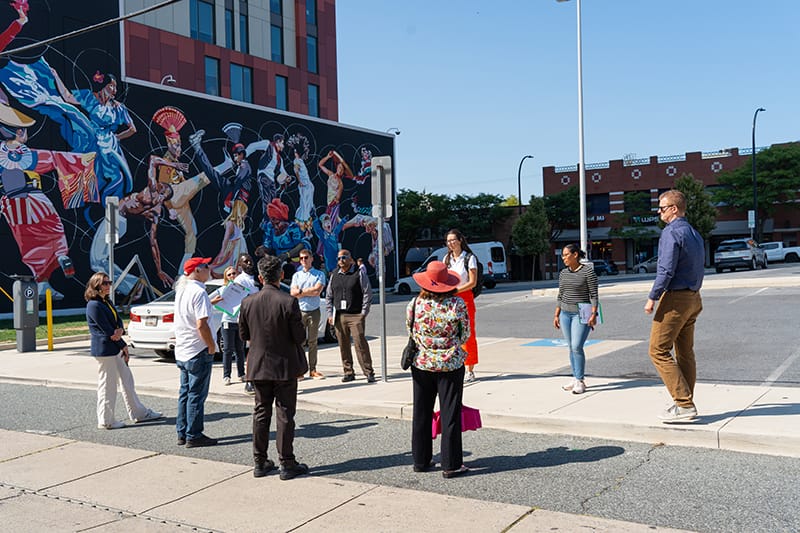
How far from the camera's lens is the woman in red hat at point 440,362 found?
587 centimetres

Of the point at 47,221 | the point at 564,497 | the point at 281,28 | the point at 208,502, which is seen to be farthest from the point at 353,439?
the point at 281,28

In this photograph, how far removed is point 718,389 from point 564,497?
13.7 ft

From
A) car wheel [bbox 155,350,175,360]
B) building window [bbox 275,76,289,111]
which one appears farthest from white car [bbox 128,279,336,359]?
building window [bbox 275,76,289,111]

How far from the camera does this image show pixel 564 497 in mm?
5262

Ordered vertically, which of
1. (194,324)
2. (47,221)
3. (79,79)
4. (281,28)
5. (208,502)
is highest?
(281,28)

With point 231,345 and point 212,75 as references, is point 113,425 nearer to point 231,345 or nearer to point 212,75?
point 231,345

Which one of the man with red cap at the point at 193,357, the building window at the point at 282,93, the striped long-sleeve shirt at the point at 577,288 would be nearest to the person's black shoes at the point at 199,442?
the man with red cap at the point at 193,357

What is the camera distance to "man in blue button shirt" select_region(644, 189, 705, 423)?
6.71 meters

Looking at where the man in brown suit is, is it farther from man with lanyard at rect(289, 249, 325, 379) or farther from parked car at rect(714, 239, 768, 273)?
parked car at rect(714, 239, 768, 273)

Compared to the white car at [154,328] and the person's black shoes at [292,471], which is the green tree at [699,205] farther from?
the person's black shoes at [292,471]

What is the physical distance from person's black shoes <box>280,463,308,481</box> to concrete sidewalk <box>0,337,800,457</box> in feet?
7.43

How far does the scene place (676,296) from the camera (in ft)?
22.2

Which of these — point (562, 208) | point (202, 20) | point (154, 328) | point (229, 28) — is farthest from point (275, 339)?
point (562, 208)

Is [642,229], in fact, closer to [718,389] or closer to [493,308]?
[493,308]
